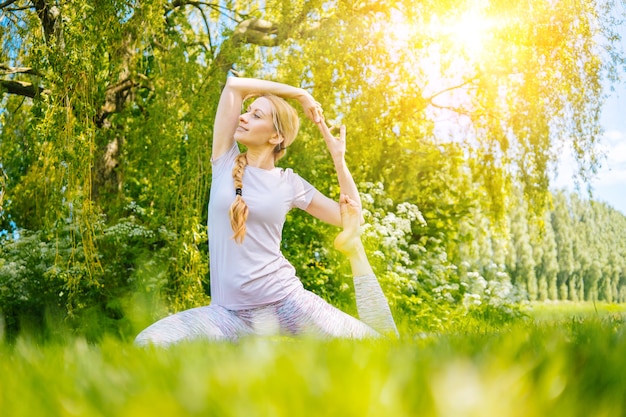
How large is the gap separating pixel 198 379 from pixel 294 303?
2132mm

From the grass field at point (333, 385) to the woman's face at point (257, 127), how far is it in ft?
6.67

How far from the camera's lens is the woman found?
2.74m

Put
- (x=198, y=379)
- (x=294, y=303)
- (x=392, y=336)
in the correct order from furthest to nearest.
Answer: (x=294, y=303), (x=392, y=336), (x=198, y=379)

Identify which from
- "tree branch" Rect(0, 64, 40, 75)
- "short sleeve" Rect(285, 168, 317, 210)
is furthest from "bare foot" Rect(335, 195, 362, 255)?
"tree branch" Rect(0, 64, 40, 75)

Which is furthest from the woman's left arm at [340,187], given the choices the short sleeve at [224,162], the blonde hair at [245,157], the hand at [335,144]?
the short sleeve at [224,162]

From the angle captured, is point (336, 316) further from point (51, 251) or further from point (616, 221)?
point (616, 221)

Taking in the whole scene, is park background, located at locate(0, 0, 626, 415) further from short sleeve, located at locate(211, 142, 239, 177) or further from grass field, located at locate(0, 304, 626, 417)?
grass field, located at locate(0, 304, 626, 417)

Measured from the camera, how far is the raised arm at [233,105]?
10.2 feet

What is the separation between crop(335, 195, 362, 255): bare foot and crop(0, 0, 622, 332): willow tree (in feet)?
8.81

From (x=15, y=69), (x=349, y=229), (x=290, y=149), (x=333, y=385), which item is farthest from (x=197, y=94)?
(x=333, y=385)

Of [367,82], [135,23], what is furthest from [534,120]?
[135,23]

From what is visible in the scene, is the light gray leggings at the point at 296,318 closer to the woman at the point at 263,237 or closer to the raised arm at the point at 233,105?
the woman at the point at 263,237

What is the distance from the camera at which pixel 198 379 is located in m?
0.66

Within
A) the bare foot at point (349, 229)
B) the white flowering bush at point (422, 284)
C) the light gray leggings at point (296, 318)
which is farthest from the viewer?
the white flowering bush at point (422, 284)
